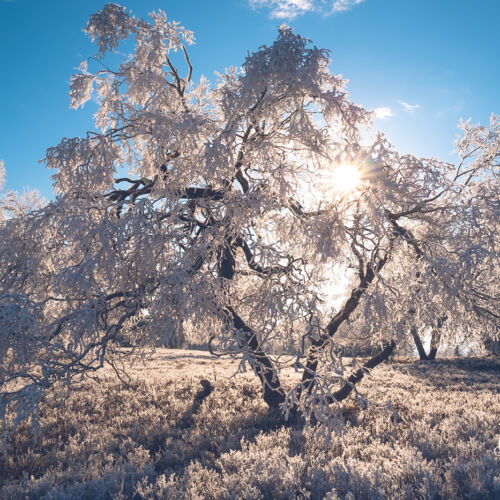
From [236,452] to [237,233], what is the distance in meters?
3.61

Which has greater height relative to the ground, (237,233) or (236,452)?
(237,233)

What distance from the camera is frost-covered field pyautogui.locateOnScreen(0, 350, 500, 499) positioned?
4.54 m

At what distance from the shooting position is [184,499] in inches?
173

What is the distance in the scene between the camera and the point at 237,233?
20.6 feet

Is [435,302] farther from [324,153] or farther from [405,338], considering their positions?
[324,153]

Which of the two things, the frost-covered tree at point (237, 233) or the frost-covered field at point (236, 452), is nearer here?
the frost-covered field at point (236, 452)

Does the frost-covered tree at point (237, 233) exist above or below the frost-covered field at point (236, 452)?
above

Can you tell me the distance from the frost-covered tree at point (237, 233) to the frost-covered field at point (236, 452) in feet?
3.02

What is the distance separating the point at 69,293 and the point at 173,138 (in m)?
3.29

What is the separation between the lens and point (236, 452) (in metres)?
5.73

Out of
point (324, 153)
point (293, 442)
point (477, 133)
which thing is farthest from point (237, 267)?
point (477, 133)

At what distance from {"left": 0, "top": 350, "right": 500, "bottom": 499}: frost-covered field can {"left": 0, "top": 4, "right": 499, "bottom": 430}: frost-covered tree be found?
36.2 inches

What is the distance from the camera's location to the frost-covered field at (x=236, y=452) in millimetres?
4535

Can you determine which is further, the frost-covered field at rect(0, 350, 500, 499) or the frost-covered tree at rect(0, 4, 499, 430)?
the frost-covered tree at rect(0, 4, 499, 430)
